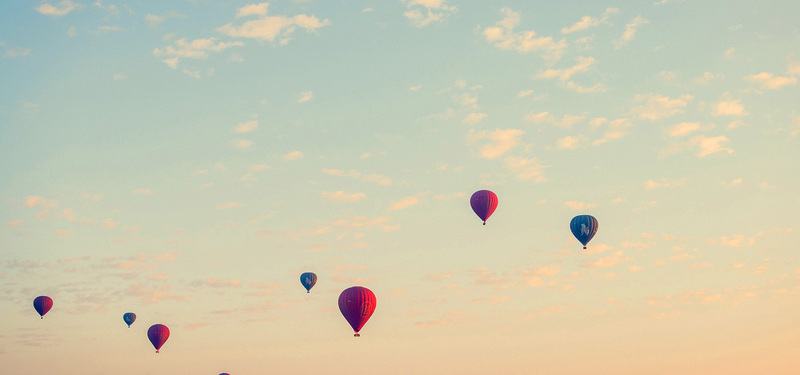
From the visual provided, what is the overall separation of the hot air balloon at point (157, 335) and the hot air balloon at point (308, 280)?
78.8ft

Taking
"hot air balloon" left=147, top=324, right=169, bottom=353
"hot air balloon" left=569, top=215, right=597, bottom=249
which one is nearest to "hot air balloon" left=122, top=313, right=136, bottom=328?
"hot air balloon" left=147, top=324, right=169, bottom=353

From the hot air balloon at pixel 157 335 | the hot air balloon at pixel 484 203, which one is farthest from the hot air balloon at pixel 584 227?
the hot air balloon at pixel 157 335

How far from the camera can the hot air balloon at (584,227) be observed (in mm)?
90750

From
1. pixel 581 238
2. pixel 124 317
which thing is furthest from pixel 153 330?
pixel 581 238

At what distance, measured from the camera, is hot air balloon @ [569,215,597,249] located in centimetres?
9075

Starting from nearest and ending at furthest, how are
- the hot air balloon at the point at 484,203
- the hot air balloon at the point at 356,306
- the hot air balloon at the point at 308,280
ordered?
1. the hot air balloon at the point at 356,306
2. the hot air balloon at the point at 484,203
3. the hot air balloon at the point at 308,280

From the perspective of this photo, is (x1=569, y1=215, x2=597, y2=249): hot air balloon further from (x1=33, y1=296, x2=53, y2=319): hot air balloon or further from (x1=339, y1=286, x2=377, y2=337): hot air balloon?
(x1=33, y1=296, x2=53, y2=319): hot air balloon

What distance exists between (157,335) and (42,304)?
24063mm

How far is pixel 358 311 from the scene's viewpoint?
282 feet

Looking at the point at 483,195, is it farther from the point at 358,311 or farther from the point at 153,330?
the point at 153,330

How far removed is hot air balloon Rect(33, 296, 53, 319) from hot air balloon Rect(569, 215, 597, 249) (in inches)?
3534

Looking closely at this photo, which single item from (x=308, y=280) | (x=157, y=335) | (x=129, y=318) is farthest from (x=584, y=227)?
(x=129, y=318)

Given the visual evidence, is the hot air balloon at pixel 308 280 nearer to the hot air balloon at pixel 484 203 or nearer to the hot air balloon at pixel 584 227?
the hot air balloon at pixel 484 203

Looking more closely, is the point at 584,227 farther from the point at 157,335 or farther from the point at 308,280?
the point at 157,335
